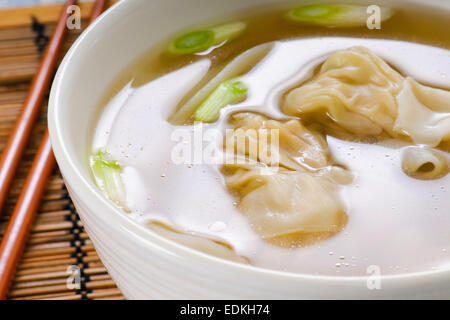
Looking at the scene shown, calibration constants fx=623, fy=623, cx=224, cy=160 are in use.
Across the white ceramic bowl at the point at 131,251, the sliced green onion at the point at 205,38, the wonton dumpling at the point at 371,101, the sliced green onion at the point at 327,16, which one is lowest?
the white ceramic bowl at the point at 131,251

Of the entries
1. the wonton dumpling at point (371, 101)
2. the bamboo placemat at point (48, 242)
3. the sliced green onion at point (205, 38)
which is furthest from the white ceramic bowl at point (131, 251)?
the wonton dumpling at point (371, 101)

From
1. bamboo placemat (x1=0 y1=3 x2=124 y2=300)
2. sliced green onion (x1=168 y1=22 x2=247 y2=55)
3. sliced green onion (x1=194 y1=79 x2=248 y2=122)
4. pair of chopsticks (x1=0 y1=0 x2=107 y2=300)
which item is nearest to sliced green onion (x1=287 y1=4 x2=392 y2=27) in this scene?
sliced green onion (x1=168 y1=22 x2=247 y2=55)

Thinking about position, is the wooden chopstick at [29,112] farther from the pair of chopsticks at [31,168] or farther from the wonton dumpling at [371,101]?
the wonton dumpling at [371,101]

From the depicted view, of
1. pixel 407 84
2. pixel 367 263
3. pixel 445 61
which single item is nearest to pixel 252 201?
pixel 367 263

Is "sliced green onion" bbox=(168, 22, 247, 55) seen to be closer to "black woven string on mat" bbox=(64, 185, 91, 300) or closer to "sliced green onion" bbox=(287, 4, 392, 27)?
"sliced green onion" bbox=(287, 4, 392, 27)

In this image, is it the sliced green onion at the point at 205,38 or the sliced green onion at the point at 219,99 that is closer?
the sliced green onion at the point at 219,99

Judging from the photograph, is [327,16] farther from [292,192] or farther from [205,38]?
[292,192]

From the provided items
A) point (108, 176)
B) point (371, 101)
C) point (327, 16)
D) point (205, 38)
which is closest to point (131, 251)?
point (108, 176)
